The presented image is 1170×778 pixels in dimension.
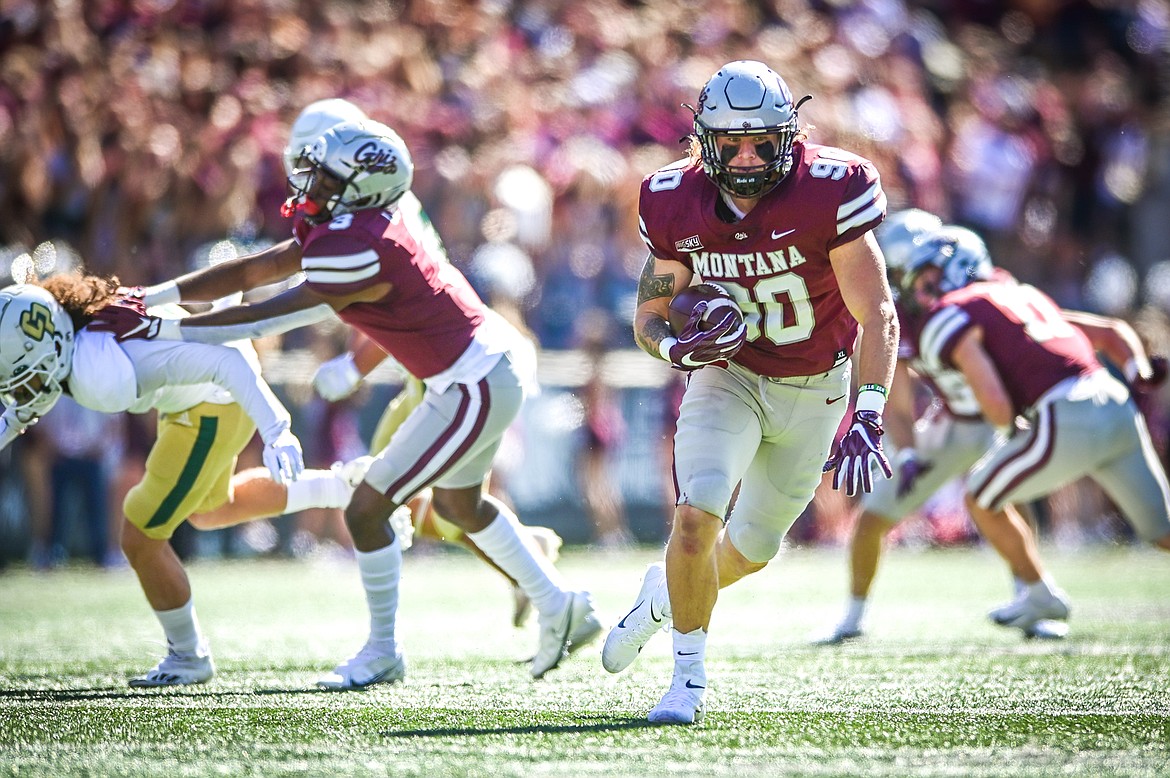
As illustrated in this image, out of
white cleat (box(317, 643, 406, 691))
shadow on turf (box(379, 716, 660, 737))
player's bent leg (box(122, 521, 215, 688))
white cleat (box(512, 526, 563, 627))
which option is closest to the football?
shadow on turf (box(379, 716, 660, 737))

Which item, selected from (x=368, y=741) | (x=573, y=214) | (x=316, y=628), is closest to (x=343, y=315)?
(x=368, y=741)

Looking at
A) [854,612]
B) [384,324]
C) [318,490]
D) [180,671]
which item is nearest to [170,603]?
[180,671]

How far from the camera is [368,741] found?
3693mm

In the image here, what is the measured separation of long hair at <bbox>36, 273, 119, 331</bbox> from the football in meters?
1.98

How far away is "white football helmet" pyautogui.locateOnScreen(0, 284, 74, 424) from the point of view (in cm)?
459

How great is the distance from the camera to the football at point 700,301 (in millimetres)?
4098

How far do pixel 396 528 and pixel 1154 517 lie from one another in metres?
3.13

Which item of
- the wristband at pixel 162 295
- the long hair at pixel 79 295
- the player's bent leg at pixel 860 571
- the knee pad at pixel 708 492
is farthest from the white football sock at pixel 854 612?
the long hair at pixel 79 295

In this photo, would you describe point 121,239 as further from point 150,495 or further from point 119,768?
point 119,768

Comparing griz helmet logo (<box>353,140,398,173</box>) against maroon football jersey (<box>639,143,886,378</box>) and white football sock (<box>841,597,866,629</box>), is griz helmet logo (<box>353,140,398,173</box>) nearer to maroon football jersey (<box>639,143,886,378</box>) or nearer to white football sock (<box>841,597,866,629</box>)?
maroon football jersey (<box>639,143,886,378</box>)

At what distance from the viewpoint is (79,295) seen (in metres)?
4.80

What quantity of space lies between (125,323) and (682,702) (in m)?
2.29

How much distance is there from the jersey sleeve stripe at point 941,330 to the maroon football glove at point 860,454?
239 cm

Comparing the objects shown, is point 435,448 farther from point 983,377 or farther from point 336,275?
point 983,377
